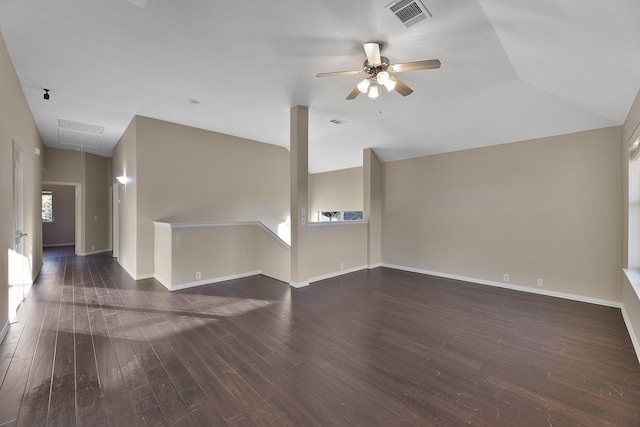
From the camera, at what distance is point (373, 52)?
256 cm

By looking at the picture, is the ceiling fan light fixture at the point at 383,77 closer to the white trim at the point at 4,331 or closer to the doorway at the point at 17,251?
the doorway at the point at 17,251

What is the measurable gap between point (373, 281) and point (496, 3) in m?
4.05

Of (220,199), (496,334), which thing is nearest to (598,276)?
(496,334)

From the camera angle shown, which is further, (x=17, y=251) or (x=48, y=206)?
(x=48, y=206)

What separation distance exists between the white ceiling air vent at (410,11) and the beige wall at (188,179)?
14.9 ft

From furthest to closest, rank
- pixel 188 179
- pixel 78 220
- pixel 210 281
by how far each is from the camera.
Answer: pixel 78 220
pixel 188 179
pixel 210 281

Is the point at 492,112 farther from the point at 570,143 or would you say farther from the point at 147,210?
the point at 147,210

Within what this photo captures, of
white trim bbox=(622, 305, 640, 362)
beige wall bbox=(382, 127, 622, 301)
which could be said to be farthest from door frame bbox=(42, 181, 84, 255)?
white trim bbox=(622, 305, 640, 362)

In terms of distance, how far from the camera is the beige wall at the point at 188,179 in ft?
16.0

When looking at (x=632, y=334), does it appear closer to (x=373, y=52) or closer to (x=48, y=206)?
(x=373, y=52)

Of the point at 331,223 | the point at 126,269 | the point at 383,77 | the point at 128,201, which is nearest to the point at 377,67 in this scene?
the point at 383,77

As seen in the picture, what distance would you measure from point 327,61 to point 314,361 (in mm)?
3069

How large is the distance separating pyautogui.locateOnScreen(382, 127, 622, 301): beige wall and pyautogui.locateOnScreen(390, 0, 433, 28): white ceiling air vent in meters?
3.21

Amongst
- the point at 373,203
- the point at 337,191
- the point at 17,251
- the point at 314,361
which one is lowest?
the point at 314,361
